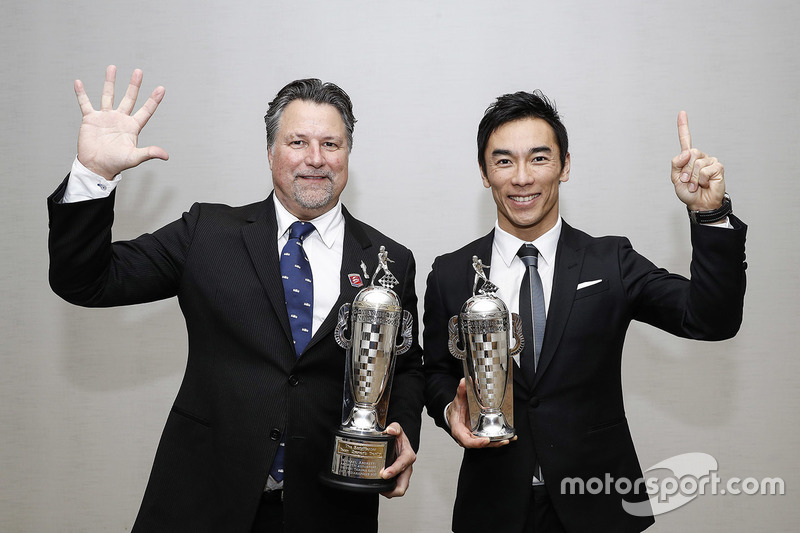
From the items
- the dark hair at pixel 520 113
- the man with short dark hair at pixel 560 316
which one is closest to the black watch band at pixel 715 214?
the man with short dark hair at pixel 560 316

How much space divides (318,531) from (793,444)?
8.59 feet

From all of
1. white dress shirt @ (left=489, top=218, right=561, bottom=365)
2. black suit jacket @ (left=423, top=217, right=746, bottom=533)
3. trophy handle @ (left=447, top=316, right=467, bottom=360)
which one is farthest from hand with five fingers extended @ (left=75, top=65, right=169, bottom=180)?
black suit jacket @ (left=423, top=217, right=746, bottom=533)

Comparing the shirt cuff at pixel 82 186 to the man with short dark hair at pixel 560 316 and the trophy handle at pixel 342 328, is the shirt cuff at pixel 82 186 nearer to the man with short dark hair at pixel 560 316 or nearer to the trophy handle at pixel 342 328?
the trophy handle at pixel 342 328

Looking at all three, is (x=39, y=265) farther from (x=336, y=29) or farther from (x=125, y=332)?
(x=336, y=29)

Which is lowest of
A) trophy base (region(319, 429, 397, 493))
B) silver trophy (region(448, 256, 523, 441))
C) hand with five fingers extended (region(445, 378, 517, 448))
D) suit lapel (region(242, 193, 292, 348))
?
trophy base (region(319, 429, 397, 493))

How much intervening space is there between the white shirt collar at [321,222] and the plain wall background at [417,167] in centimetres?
122

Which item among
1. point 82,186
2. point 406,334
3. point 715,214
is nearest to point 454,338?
point 406,334

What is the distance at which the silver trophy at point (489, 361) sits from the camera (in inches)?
75.5

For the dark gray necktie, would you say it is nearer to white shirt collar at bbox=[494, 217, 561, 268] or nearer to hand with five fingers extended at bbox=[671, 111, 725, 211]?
white shirt collar at bbox=[494, 217, 561, 268]

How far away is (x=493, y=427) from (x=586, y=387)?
0.31 meters

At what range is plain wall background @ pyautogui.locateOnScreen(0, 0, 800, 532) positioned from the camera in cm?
335

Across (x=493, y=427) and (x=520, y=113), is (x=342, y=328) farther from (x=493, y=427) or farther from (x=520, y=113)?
(x=520, y=113)

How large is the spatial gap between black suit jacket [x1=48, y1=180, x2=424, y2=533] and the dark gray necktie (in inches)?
16.5

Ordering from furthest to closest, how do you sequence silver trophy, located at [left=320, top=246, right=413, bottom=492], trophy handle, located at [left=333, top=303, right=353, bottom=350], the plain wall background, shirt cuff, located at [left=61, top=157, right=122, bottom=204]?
the plain wall background < trophy handle, located at [left=333, top=303, right=353, bottom=350] < silver trophy, located at [left=320, top=246, right=413, bottom=492] < shirt cuff, located at [left=61, top=157, right=122, bottom=204]
